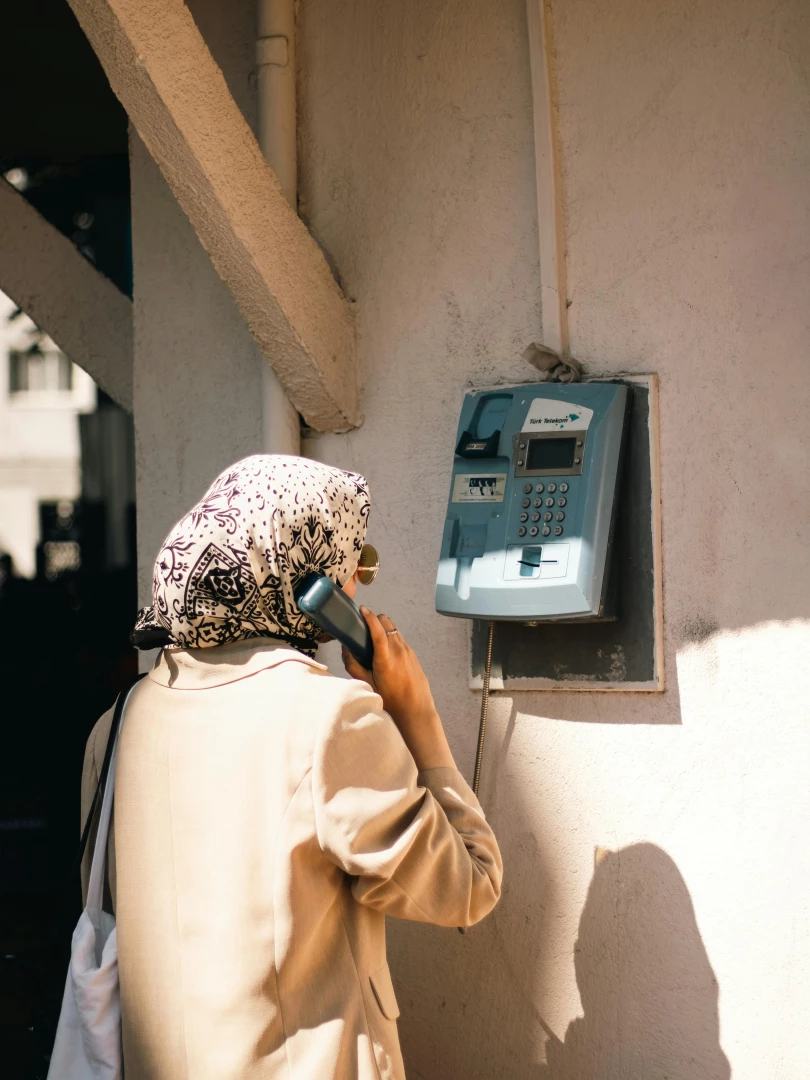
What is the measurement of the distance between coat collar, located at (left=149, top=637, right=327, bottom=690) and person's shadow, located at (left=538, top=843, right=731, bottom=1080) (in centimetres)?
119

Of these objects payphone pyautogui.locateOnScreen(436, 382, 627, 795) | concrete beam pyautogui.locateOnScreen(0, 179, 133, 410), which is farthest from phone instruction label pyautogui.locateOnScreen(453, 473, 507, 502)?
concrete beam pyautogui.locateOnScreen(0, 179, 133, 410)

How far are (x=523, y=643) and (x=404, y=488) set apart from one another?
1.53 ft

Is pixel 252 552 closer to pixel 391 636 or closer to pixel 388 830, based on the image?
pixel 391 636

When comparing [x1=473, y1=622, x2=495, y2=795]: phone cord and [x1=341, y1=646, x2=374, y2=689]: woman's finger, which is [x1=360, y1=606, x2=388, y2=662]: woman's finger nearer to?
[x1=341, y1=646, x2=374, y2=689]: woman's finger

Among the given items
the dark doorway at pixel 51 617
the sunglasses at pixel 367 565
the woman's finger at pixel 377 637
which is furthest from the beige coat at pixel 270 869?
the dark doorway at pixel 51 617

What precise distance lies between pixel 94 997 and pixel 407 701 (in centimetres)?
59

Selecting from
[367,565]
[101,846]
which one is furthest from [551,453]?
[101,846]

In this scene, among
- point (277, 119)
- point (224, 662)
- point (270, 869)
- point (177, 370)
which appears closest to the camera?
point (270, 869)

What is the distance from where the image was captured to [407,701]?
1607 mm

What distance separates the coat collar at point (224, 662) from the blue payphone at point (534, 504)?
800mm

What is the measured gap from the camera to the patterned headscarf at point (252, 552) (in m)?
1.44

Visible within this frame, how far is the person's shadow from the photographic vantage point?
2.29m

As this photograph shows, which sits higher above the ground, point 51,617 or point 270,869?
point 270,869

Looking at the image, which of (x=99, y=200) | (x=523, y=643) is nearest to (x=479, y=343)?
(x=523, y=643)
